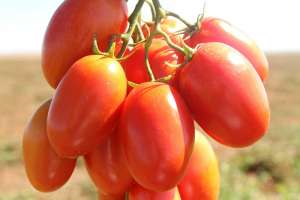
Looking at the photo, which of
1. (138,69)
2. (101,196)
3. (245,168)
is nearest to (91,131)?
(138,69)

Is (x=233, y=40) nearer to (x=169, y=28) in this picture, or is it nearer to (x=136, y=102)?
(x=169, y=28)

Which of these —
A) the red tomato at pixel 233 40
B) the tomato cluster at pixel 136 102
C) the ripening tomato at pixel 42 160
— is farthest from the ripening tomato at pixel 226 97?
the ripening tomato at pixel 42 160

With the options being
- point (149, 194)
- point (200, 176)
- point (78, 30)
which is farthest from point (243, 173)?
point (78, 30)

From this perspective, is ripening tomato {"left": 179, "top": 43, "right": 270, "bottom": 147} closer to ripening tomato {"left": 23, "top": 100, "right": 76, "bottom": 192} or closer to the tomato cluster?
the tomato cluster

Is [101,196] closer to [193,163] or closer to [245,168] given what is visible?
[193,163]

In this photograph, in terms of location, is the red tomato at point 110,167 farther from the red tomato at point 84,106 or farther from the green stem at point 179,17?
the green stem at point 179,17

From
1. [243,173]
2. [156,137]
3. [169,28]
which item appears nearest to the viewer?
[156,137]
